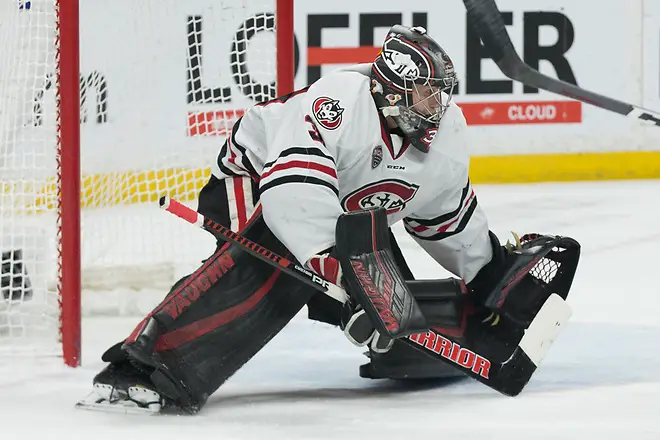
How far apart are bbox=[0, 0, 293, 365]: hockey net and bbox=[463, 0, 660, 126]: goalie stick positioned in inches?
50.5

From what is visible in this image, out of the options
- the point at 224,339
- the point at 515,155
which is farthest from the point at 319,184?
the point at 515,155

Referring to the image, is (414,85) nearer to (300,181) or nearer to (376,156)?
(376,156)

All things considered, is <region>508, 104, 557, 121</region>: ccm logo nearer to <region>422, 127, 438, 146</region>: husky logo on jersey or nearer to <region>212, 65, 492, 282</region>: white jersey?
<region>212, 65, 492, 282</region>: white jersey

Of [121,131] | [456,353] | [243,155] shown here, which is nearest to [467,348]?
[456,353]

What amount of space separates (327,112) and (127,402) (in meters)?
0.74

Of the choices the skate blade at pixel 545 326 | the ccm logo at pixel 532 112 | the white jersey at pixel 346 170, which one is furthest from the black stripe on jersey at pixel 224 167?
the ccm logo at pixel 532 112

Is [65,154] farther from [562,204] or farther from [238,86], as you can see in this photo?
[562,204]

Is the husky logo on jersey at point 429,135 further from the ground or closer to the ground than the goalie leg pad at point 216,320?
further from the ground

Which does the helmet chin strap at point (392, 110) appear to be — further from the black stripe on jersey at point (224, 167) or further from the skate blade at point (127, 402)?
the skate blade at point (127, 402)

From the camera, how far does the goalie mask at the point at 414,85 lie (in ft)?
9.45

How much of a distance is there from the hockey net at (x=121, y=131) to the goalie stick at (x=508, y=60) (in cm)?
128

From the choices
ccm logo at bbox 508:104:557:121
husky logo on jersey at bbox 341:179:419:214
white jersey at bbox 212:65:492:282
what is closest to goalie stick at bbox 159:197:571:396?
white jersey at bbox 212:65:492:282

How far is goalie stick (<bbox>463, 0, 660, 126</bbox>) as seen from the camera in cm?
533

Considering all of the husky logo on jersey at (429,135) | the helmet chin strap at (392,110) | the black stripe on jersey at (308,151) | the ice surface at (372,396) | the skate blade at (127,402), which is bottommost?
the ice surface at (372,396)
